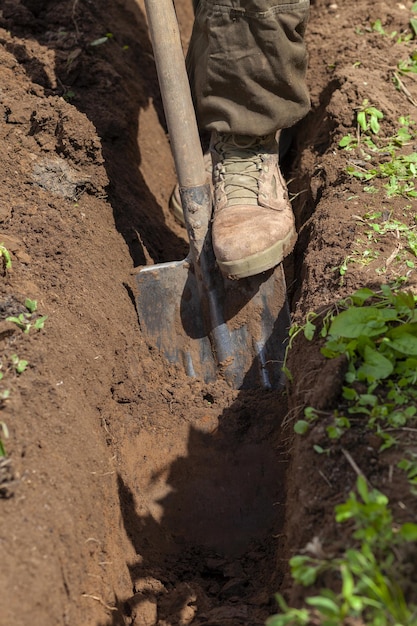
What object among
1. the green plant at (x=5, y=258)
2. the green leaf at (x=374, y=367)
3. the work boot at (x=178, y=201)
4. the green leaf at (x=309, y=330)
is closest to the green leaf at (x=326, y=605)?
the green leaf at (x=374, y=367)

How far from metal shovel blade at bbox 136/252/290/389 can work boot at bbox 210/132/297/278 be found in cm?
18

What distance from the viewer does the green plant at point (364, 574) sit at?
1.49 metres

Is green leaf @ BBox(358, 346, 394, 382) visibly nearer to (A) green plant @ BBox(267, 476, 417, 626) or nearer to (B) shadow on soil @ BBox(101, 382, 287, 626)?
(A) green plant @ BBox(267, 476, 417, 626)

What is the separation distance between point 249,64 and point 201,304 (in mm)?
1014

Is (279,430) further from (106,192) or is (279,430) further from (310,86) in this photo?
(310,86)

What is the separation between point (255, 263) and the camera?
8.97 feet

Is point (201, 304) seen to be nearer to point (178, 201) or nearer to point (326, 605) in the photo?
point (178, 201)

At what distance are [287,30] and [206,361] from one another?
54.9 inches

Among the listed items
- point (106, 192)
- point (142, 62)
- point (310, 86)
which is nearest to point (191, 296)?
point (106, 192)

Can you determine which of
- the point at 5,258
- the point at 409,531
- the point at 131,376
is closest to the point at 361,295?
the point at 409,531

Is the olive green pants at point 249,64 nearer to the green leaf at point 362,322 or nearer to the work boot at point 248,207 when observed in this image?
the work boot at point 248,207

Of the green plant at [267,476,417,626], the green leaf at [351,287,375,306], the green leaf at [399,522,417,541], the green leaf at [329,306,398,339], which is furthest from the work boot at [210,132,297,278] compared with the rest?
the green leaf at [399,522,417,541]

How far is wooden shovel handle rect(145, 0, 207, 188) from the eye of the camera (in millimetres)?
2689

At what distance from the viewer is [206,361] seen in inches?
118
